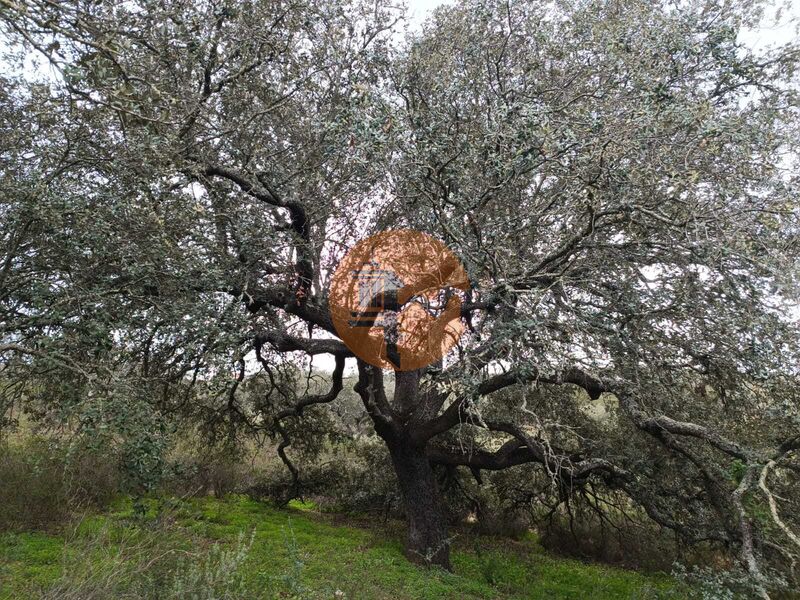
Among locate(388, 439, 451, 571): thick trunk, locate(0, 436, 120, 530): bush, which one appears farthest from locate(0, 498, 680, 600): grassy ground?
locate(0, 436, 120, 530): bush

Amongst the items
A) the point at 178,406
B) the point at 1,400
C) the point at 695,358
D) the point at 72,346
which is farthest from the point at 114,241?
the point at 695,358

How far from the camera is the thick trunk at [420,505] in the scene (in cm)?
913

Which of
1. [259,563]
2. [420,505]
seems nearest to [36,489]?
[259,563]

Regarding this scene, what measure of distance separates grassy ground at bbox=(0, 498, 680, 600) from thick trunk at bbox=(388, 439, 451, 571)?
0.37 metres

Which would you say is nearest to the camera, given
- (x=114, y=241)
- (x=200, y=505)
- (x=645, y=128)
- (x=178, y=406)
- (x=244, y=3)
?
(x=645, y=128)

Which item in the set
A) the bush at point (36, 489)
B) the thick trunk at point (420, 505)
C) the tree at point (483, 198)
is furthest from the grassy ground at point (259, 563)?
the tree at point (483, 198)

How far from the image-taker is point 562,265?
19.8ft

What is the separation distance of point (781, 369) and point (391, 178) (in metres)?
4.80

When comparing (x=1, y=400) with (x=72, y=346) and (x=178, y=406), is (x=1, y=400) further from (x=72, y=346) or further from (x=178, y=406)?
(x=178, y=406)

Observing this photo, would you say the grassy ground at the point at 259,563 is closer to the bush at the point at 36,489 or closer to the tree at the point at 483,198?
the bush at the point at 36,489

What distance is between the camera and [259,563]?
7.72 meters

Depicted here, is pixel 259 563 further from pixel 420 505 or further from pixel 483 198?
pixel 483 198

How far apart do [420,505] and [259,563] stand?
315cm

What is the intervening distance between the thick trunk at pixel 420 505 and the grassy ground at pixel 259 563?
37cm
